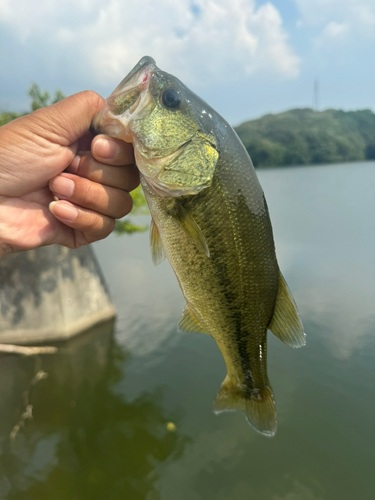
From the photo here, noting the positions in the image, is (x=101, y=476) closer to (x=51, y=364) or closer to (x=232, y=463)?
(x=232, y=463)

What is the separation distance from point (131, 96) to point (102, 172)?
25.3 inches

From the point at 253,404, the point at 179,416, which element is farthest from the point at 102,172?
the point at 179,416

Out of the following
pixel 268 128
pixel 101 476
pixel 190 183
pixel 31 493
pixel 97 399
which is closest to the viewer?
pixel 190 183

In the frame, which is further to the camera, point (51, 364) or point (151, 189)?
point (51, 364)

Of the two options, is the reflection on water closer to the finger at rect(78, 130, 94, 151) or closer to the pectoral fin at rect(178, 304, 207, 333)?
the pectoral fin at rect(178, 304, 207, 333)

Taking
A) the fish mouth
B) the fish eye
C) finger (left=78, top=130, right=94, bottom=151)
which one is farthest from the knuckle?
the fish eye

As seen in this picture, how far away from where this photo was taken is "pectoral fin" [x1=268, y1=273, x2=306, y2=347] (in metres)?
1.96

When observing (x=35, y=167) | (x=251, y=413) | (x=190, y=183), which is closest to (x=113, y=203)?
(x=35, y=167)

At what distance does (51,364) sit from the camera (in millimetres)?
10203

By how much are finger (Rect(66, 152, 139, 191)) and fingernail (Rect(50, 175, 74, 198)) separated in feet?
0.38

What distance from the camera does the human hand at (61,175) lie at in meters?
2.13

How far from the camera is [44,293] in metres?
10.3

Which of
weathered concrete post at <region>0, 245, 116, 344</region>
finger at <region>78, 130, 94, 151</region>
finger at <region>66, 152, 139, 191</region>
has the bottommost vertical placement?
weathered concrete post at <region>0, 245, 116, 344</region>

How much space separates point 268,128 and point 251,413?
51.2 meters
